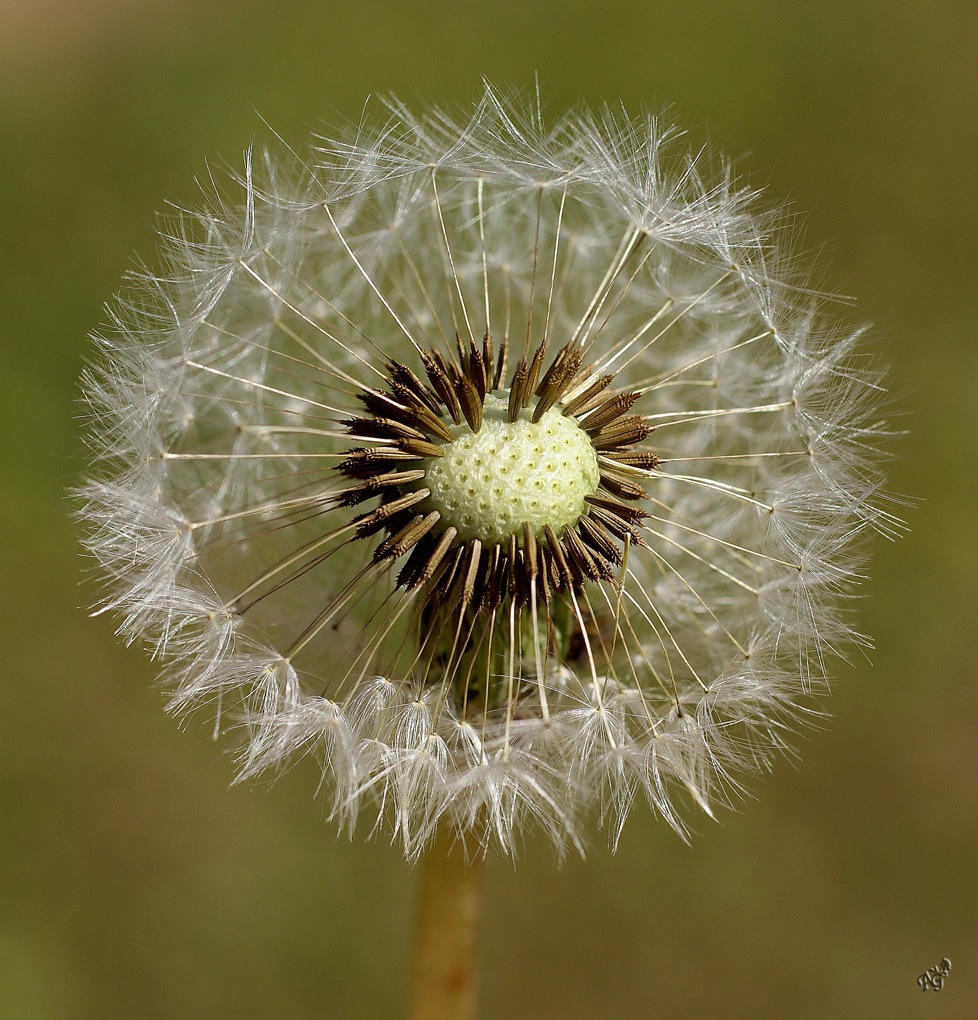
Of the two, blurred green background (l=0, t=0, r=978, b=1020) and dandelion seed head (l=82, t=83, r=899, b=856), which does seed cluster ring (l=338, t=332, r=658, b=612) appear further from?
blurred green background (l=0, t=0, r=978, b=1020)

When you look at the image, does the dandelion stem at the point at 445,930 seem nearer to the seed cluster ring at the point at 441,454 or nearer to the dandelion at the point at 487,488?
the dandelion at the point at 487,488

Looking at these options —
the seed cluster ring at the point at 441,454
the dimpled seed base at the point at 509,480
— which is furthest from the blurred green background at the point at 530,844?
the dimpled seed base at the point at 509,480

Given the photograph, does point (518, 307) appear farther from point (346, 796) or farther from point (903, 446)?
point (903, 446)

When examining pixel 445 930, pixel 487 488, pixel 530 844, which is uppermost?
pixel 487 488

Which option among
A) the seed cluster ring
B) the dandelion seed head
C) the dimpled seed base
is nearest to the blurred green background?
the dandelion seed head

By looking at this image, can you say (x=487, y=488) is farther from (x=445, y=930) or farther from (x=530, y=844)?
(x=530, y=844)

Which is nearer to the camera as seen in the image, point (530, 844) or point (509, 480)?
point (509, 480)

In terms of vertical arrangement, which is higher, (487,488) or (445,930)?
(487,488)

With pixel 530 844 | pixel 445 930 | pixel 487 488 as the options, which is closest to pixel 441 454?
pixel 487 488
